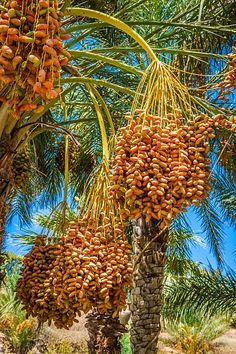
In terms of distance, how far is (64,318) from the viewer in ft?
6.21

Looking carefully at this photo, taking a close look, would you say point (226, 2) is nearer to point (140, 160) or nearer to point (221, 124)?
point (221, 124)

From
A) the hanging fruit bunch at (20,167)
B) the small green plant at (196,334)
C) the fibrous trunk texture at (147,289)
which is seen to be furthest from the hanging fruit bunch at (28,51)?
the small green plant at (196,334)

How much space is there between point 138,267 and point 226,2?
2.24m

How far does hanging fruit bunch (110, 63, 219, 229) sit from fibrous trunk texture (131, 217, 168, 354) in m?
2.94

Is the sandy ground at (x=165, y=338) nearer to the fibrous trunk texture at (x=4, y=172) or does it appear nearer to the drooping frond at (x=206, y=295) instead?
the drooping frond at (x=206, y=295)

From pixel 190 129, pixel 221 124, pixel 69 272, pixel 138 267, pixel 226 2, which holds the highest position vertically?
pixel 226 2

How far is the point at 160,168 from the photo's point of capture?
155cm

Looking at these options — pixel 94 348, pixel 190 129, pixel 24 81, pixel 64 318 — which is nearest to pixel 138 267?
pixel 94 348

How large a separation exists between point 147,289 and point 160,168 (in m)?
3.25

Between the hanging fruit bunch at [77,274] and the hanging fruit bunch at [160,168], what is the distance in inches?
7.7

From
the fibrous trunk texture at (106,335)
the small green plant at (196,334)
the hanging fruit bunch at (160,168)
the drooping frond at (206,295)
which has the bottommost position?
the fibrous trunk texture at (106,335)

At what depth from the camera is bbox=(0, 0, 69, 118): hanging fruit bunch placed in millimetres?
1286

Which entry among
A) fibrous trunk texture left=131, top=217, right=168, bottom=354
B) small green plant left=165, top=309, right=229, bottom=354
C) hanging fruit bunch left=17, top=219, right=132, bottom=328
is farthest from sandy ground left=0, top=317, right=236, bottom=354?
hanging fruit bunch left=17, top=219, right=132, bottom=328

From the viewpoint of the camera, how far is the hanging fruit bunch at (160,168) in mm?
1531
